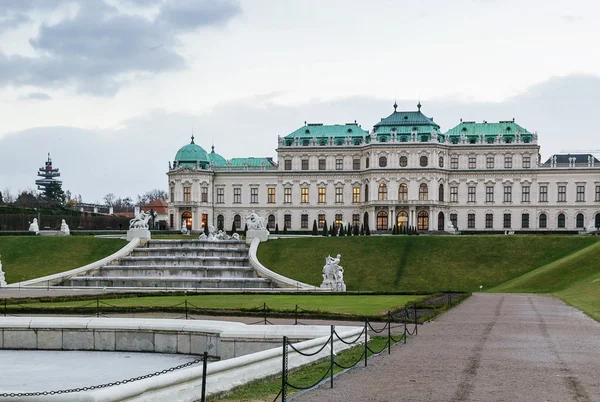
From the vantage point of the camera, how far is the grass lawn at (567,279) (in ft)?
139

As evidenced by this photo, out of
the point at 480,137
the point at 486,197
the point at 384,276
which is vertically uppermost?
the point at 480,137

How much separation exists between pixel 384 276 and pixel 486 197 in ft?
172

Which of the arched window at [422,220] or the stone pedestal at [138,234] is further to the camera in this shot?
the arched window at [422,220]

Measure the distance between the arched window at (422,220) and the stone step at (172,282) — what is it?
51.7 metres

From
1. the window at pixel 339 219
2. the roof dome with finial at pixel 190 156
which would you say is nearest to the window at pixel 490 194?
the window at pixel 339 219

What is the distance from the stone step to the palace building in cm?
5005

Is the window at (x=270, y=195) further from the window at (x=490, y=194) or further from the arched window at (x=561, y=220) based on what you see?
the arched window at (x=561, y=220)

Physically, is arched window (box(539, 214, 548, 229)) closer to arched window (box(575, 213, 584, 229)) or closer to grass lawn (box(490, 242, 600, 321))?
arched window (box(575, 213, 584, 229))

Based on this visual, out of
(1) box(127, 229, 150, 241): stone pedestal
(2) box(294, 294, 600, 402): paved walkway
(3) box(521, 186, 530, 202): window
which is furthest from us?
(3) box(521, 186, 530, 202): window

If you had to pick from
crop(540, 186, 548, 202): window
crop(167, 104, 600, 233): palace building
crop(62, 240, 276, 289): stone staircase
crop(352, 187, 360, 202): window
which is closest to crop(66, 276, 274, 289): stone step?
crop(62, 240, 276, 289): stone staircase

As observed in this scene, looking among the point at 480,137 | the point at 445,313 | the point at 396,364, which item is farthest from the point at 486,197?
the point at 396,364

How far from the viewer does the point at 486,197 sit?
105188 millimetres

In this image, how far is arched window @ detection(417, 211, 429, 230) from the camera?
4070 inches

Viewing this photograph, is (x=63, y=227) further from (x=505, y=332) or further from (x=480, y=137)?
(x=505, y=332)
